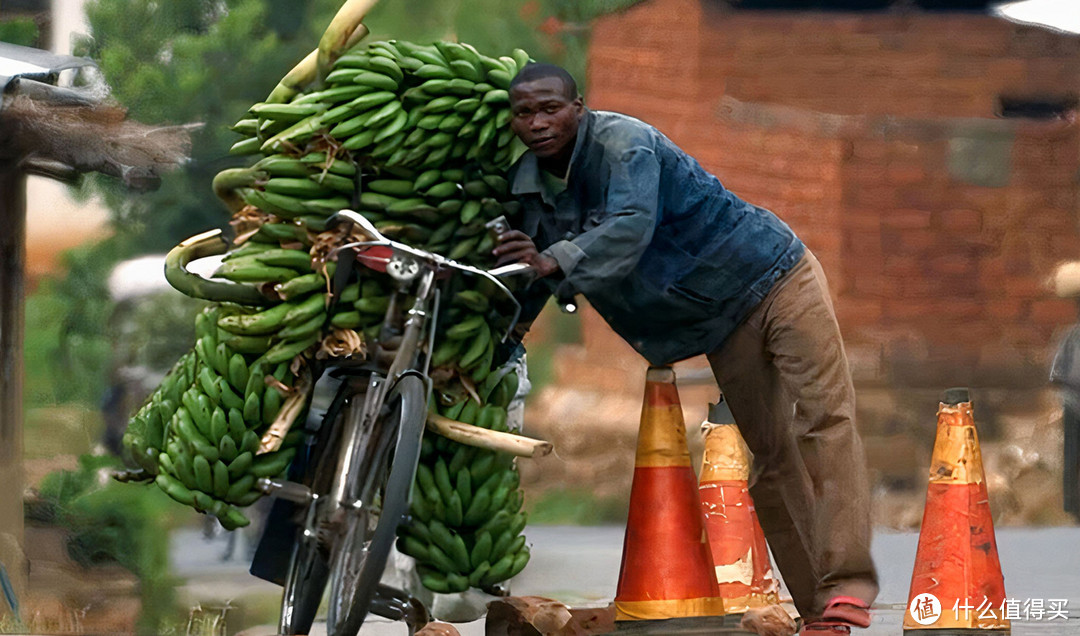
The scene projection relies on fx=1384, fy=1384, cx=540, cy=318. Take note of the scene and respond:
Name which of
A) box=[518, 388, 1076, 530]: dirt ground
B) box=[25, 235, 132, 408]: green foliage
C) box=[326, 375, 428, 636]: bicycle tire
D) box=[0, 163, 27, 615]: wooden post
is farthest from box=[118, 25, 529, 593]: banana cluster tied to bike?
box=[0, 163, 27, 615]: wooden post

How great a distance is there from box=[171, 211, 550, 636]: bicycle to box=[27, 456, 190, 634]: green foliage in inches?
28.9

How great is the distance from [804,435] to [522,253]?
3.33ft

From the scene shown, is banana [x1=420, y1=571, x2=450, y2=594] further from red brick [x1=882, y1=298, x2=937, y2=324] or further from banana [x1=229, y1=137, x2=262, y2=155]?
red brick [x1=882, y1=298, x2=937, y2=324]

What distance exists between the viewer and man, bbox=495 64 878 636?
386 cm

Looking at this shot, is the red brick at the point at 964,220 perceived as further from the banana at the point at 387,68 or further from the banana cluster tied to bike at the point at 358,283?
the banana at the point at 387,68

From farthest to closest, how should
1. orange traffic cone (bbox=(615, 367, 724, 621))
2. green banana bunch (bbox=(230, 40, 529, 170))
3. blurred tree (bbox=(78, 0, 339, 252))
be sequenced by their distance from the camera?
blurred tree (bbox=(78, 0, 339, 252))
orange traffic cone (bbox=(615, 367, 724, 621))
green banana bunch (bbox=(230, 40, 529, 170))

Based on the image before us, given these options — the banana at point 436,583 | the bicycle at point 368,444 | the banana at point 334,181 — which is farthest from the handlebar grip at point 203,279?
the banana at point 436,583

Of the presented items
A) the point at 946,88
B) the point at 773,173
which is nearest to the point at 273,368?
the point at 773,173

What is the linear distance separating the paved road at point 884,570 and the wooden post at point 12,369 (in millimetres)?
759

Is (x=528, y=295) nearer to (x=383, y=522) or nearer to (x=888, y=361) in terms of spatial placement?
(x=383, y=522)

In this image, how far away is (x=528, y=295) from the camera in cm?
413

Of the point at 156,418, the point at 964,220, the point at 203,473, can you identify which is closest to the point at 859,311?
the point at 964,220

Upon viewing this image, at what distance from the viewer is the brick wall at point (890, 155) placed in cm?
439

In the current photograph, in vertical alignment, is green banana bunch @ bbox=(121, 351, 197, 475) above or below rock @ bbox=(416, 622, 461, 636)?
above
